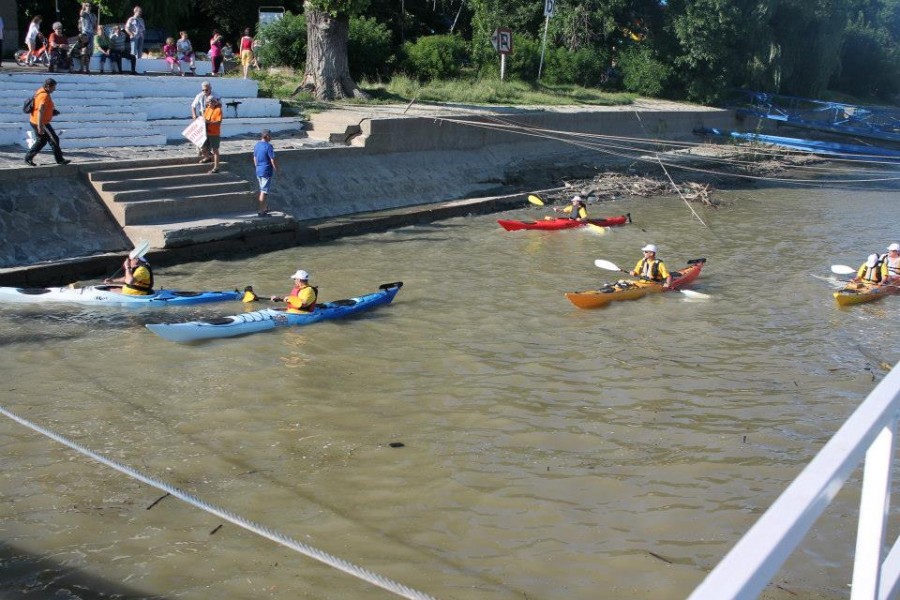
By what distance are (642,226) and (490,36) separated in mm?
15574

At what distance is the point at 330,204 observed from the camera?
19.9 metres

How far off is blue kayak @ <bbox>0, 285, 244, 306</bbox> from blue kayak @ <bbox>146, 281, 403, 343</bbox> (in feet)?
3.77

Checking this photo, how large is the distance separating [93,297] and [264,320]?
2.51m

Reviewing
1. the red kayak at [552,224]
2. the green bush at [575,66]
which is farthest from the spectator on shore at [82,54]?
the green bush at [575,66]

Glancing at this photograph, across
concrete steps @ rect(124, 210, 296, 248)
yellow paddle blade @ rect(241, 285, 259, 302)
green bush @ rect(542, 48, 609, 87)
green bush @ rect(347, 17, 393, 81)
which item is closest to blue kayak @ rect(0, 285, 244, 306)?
yellow paddle blade @ rect(241, 285, 259, 302)

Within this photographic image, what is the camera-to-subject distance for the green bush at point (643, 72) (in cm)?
3666

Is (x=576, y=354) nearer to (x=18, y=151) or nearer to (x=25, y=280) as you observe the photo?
(x=25, y=280)

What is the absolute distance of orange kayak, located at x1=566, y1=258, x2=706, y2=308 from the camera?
1382 cm

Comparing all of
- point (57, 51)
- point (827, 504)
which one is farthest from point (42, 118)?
point (827, 504)

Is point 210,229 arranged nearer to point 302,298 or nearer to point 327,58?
point 302,298

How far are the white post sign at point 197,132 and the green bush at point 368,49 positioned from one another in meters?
11.4

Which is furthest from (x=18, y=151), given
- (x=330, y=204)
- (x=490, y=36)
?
(x=490, y=36)

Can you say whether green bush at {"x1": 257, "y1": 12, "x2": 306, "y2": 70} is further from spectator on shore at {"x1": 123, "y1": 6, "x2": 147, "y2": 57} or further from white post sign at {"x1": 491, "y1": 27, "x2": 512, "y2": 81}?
white post sign at {"x1": 491, "y1": 27, "x2": 512, "y2": 81}

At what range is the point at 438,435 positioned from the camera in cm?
905
